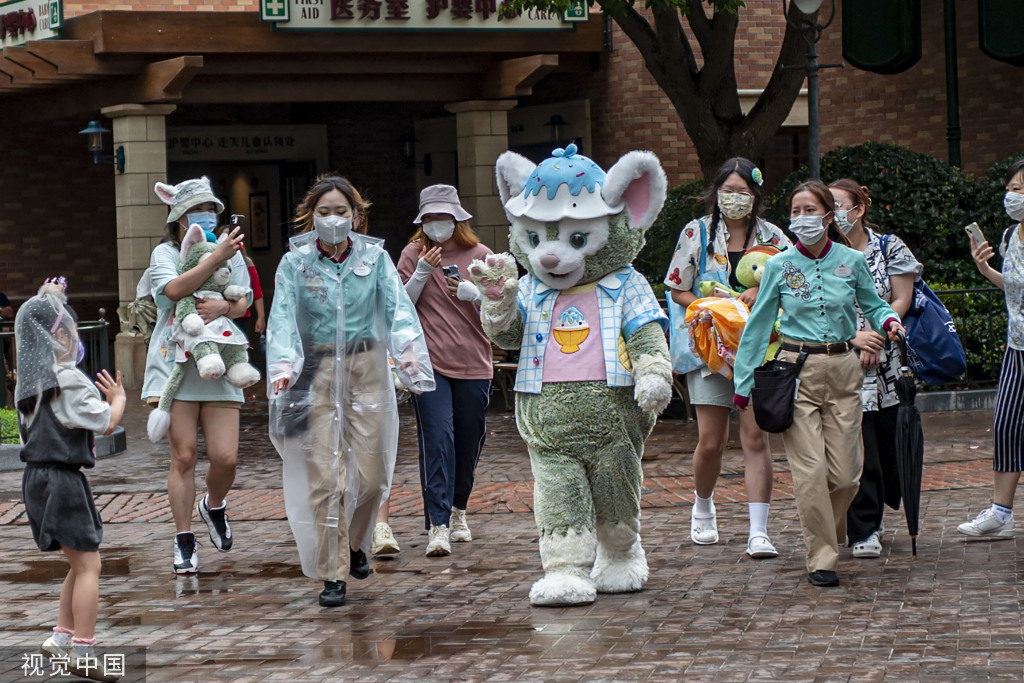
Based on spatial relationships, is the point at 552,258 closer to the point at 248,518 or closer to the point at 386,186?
the point at 248,518

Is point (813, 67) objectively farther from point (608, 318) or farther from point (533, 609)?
point (533, 609)

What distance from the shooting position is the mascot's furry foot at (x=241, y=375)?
718 centimetres

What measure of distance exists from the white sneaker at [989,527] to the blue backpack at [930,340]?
0.74 meters

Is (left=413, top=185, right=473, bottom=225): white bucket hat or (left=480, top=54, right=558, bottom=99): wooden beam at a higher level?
(left=480, top=54, right=558, bottom=99): wooden beam

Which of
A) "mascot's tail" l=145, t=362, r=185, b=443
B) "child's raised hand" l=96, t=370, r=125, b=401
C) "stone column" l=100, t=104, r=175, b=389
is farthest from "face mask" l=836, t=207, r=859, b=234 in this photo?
"stone column" l=100, t=104, r=175, b=389

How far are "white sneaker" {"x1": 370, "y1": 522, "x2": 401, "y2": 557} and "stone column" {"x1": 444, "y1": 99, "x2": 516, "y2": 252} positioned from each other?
37.4 ft

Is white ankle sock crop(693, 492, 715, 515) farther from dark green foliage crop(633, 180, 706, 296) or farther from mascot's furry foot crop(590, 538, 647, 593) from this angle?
dark green foliage crop(633, 180, 706, 296)

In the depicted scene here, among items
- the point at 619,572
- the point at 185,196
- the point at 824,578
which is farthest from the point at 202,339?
the point at 824,578

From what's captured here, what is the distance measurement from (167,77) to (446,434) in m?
10.6

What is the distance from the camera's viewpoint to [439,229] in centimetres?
768

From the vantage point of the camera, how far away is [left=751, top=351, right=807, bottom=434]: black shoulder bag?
6504mm

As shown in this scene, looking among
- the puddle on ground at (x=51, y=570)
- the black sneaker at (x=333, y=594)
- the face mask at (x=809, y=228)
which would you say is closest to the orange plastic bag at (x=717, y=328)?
the face mask at (x=809, y=228)

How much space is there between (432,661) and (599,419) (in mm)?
1365

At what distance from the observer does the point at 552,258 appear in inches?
250
